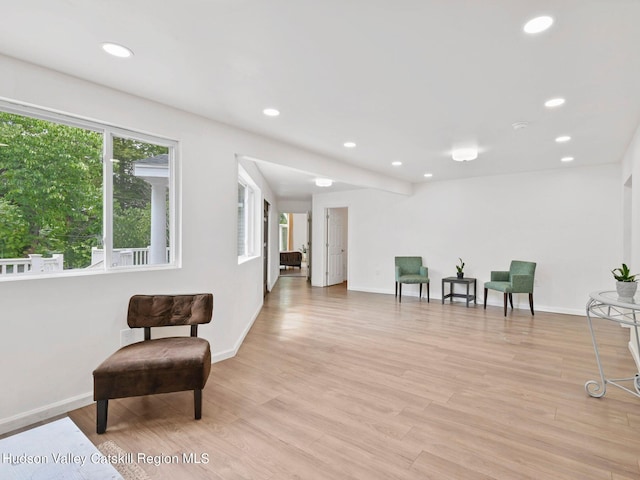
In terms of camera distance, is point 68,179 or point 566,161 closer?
point 68,179

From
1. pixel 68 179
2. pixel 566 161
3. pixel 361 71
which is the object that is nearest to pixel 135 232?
pixel 68 179

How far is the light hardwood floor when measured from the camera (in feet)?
6.14

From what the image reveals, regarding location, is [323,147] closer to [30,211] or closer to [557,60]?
[557,60]

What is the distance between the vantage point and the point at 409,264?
7.21 meters

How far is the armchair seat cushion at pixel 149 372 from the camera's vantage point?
2123 mm

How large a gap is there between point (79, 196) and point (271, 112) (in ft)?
5.74

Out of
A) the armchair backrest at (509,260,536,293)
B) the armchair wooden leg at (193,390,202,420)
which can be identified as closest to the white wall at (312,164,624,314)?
the armchair backrest at (509,260,536,293)

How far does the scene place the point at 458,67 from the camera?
2318mm

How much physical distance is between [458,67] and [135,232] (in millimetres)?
2891

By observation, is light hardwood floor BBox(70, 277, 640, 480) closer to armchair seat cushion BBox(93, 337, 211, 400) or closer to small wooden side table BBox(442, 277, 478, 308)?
armchair seat cushion BBox(93, 337, 211, 400)

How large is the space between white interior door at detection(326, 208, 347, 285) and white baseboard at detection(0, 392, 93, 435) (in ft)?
22.1

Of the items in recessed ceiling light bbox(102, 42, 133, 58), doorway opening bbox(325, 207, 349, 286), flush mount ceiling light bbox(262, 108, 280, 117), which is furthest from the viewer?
doorway opening bbox(325, 207, 349, 286)

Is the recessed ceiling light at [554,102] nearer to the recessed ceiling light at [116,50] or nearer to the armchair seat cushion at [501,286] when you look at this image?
the recessed ceiling light at [116,50]

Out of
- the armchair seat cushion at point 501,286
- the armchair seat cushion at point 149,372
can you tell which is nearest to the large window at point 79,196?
the armchair seat cushion at point 149,372
